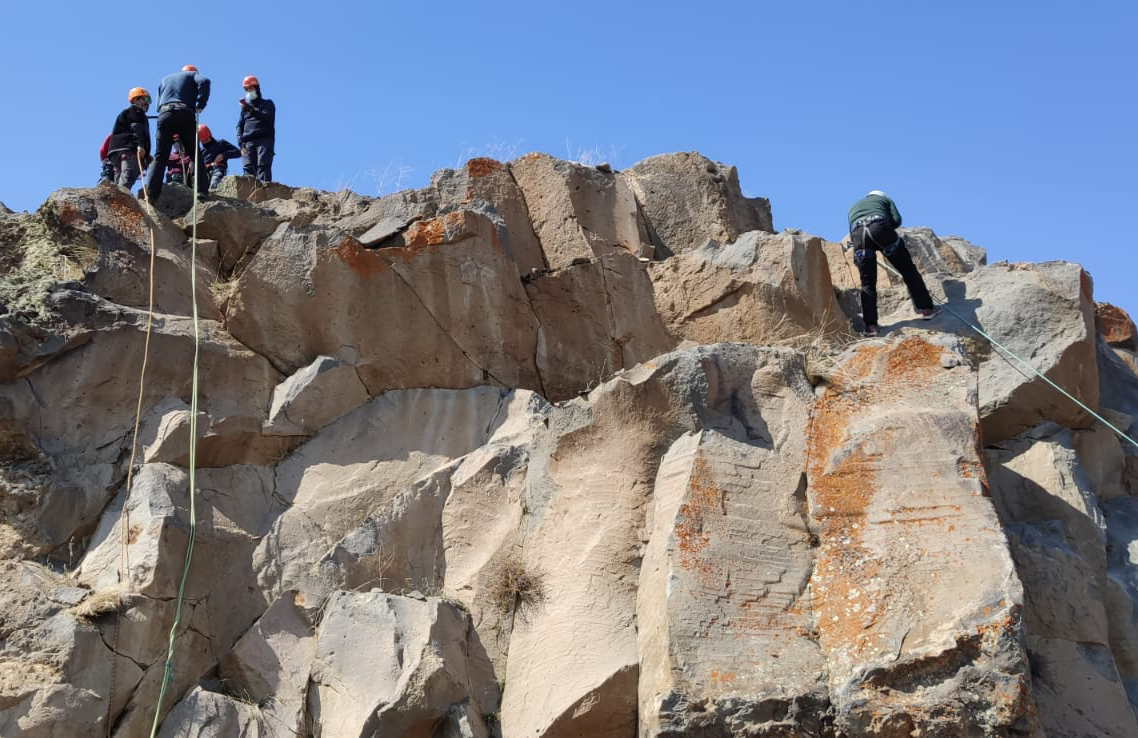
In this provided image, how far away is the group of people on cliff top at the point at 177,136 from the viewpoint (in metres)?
11.3

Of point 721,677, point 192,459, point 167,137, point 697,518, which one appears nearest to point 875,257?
point 697,518

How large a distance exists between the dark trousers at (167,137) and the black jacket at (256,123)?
2029mm

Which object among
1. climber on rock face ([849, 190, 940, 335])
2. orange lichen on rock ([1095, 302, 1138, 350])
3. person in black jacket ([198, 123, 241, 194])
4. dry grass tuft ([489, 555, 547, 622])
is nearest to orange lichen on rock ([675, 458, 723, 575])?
dry grass tuft ([489, 555, 547, 622])

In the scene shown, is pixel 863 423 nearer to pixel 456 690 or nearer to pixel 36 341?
pixel 456 690

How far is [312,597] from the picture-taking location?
8344 millimetres

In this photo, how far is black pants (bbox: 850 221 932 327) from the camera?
388 inches

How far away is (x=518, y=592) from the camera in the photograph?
8.20m

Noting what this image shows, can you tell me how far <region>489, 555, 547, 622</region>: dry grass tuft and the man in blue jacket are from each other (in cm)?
514

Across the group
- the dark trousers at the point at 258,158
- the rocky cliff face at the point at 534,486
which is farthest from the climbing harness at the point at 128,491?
the dark trousers at the point at 258,158

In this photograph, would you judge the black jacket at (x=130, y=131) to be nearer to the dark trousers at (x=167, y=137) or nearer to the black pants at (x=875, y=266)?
the dark trousers at (x=167, y=137)

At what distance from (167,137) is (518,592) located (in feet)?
18.8

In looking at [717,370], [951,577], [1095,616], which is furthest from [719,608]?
[1095,616]

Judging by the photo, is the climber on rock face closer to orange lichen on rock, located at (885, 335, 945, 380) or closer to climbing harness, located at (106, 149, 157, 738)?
orange lichen on rock, located at (885, 335, 945, 380)

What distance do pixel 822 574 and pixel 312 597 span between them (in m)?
3.37
